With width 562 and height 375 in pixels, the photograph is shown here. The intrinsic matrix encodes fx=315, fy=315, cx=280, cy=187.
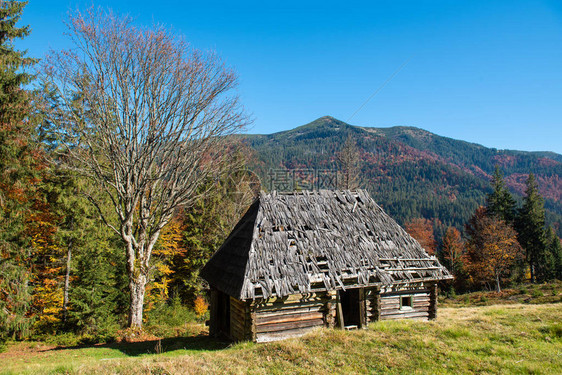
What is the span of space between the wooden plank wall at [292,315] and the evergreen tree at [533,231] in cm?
4301

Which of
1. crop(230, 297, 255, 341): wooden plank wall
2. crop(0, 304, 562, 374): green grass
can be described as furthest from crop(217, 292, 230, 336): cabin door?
crop(0, 304, 562, 374): green grass

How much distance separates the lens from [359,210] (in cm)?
1587

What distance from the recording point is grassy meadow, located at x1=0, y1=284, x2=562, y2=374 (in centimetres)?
806

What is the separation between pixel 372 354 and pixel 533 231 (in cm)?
4503

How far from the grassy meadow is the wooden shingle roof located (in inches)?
73.4

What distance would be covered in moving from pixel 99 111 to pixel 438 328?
614 inches

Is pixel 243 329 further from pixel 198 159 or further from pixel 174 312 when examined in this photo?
pixel 174 312

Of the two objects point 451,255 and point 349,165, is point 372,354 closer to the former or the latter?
point 349,165

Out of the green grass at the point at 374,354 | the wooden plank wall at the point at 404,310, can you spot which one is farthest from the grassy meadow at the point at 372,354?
the wooden plank wall at the point at 404,310

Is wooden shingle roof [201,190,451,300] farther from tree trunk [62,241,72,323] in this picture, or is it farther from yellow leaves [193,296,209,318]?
yellow leaves [193,296,209,318]

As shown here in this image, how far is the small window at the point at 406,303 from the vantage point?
14.1 meters

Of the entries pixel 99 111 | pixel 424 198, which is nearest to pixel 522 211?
pixel 99 111

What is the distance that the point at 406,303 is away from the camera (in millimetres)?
14305

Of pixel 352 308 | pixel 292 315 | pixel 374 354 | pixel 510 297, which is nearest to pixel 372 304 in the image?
pixel 352 308
